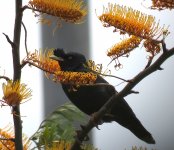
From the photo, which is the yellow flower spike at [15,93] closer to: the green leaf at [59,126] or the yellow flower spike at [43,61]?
the yellow flower spike at [43,61]

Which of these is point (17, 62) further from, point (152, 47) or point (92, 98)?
point (92, 98)

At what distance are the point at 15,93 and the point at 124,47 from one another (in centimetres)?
22

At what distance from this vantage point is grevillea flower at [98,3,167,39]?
2.53ft

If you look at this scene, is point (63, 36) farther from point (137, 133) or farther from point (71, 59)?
point (137, 133)

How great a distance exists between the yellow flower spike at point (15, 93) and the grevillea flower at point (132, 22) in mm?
166

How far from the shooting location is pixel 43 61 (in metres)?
0.88

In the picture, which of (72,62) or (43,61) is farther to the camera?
(72,62)

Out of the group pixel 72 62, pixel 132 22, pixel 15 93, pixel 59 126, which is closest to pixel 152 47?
pixel 132 22

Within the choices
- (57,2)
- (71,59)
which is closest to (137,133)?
(71,59)

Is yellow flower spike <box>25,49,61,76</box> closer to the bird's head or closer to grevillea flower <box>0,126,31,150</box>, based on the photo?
grevillea flower <box>0,126,31,150</box>

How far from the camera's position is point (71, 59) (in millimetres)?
2010

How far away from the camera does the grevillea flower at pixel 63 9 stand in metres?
0.82

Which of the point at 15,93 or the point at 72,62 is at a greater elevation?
the point at 15,93

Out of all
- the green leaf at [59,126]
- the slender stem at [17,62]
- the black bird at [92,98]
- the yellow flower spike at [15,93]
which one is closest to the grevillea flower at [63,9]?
the slender stem at [17,62]
